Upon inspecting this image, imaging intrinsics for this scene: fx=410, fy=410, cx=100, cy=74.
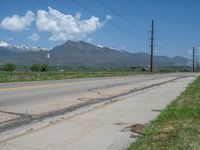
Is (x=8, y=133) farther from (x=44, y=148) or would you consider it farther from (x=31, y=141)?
(x=44, y=148)

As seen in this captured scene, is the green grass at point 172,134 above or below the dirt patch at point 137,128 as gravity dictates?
above

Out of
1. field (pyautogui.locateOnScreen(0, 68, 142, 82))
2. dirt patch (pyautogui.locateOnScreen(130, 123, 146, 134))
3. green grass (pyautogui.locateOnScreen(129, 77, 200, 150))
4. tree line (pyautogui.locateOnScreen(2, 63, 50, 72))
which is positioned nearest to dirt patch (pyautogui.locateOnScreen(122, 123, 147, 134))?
dirt patch (pyautogui.locateOnScreen(130, 123, 146, 134))

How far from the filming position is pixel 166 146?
7.42 meters

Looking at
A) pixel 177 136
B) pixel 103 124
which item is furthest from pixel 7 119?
pixel 177 136

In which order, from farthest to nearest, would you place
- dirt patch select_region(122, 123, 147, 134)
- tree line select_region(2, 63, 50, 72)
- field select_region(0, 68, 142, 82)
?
tree line select_region(2, 63, 50, 72)
field select_region(0, 68, 142, 82)
dirt patch select_region(122, 123, 147, 134)

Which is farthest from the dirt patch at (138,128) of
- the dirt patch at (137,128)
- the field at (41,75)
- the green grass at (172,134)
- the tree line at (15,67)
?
the tree line at (15,67)

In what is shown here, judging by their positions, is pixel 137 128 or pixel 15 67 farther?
pixel 15 67

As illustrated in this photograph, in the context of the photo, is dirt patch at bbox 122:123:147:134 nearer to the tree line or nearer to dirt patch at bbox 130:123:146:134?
dirt patch at bbox 130:123:146:134

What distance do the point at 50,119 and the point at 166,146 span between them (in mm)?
4690

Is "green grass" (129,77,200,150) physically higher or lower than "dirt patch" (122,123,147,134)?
higher

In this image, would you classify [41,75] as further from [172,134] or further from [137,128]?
[172,134]

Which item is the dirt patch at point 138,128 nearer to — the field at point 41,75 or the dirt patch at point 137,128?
the dirt patch at point 137,128

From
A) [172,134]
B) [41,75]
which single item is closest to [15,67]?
[41,75]

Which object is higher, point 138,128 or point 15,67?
point 15,67
